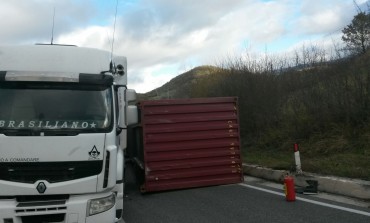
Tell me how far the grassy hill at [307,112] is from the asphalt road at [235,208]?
6.75 ft

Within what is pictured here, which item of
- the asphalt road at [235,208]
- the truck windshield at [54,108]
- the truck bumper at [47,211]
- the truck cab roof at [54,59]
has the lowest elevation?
the asphalt road at [235,208]

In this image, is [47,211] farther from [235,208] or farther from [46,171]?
[235,208]

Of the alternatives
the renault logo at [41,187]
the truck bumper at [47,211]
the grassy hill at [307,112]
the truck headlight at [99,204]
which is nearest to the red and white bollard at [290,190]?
the grassy hill at [307,112]

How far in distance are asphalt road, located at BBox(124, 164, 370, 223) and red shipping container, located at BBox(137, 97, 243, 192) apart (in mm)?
505

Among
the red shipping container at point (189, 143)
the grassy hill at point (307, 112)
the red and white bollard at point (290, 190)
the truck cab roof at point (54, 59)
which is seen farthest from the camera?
the grassy hill at point (307, 112)

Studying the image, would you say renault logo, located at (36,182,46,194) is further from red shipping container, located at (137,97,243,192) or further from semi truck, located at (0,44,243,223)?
red shipping container, located at (137,97,243,192)

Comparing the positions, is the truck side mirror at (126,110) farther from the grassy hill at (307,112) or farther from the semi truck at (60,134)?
the grassy hill at (307,112)

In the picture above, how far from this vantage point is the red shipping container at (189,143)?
11.0 meters

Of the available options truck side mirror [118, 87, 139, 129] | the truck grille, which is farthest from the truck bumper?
truck side mirror [118, 87, 139, 129]

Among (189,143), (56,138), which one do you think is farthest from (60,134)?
(189,143)

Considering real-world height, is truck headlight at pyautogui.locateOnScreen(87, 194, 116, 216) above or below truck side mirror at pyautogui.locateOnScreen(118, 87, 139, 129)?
below

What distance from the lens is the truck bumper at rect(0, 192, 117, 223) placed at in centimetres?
588

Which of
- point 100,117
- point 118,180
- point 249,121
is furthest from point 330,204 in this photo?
point 249,121

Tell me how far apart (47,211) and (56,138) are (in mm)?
964
